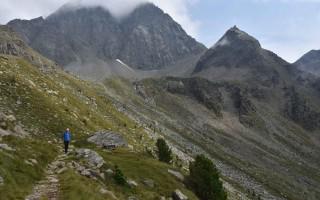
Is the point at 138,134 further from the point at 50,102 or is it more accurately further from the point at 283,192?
the point at 283,192

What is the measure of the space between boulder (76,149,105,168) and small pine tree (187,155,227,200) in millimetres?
10405

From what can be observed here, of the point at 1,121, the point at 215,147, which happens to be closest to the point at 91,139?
the point at 1,121

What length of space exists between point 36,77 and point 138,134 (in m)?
23.9

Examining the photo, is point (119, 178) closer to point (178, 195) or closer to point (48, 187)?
point (178, 195)

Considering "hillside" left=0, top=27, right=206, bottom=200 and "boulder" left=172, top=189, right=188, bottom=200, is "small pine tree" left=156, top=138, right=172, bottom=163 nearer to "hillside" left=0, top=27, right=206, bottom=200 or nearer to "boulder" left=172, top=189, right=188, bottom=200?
"hillside" left=0, top=27, right=206, bottom=200

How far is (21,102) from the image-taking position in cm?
6025

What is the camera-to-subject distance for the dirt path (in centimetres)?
A: 3067

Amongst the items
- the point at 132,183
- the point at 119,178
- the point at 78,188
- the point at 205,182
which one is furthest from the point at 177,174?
the point at 78,188

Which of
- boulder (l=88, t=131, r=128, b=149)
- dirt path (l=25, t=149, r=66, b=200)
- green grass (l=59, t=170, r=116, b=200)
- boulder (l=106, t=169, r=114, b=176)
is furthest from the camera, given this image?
boulder (l=88, t=131, r=128, b=149)

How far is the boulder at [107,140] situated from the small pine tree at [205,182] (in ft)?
37.9

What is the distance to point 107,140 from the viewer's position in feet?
179

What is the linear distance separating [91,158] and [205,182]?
473 inches

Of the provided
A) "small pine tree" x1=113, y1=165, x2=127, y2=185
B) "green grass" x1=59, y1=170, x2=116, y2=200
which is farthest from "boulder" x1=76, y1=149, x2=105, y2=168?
"green grass" x1=59, y1=170, x2=116, y2=200

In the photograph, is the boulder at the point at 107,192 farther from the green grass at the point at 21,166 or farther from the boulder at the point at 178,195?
the boulder at the point at 178,195
